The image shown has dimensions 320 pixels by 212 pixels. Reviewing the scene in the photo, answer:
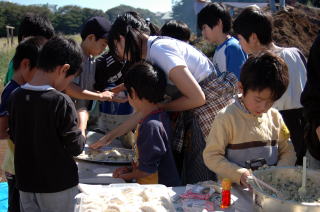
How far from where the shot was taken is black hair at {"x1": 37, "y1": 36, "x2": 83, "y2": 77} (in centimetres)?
198

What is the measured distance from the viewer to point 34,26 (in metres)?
2.85

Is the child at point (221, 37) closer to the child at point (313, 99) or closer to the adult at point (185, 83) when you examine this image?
the adult at point (185, 83)

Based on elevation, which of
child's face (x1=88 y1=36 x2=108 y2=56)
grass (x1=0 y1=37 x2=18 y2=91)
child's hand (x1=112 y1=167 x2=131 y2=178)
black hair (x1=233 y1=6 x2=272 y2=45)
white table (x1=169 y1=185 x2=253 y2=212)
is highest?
black hair (x1=233 y1=6 x2=272 y2=45)

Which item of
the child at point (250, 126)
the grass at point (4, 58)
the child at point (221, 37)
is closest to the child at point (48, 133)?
the child at point (250, 126)

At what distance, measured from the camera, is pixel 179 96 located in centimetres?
228

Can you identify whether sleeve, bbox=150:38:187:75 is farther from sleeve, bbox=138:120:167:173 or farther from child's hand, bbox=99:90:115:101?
child's hand, bbox=99:90:115:101

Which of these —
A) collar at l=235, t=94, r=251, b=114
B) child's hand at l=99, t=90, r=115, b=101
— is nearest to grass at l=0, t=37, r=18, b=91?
child's hand at l=99, t=90, r=115, b=101

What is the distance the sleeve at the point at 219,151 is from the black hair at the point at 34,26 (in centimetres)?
166

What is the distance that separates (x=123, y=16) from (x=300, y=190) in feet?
4.72

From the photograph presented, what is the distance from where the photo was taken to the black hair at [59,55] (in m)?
1.98

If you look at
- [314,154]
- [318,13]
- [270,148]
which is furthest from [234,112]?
[318,13]

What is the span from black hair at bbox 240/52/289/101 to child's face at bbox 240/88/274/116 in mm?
17

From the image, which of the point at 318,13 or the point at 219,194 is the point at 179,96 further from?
the point at 318,13

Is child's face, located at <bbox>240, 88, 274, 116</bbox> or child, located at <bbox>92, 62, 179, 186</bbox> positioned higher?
child's face, located at <bbox>240, 88, 274, 116</bbox>
